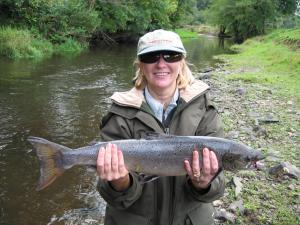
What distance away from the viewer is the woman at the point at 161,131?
3215 mm

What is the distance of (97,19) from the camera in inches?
1549

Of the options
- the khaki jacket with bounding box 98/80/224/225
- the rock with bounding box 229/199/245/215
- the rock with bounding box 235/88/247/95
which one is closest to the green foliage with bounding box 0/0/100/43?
the rock with bounding box 235/88/247/95

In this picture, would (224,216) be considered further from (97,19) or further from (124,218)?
(97,19)

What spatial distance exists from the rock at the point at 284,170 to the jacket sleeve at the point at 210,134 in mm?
4173

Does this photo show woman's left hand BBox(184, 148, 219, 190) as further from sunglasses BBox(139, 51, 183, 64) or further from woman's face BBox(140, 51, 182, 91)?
sunglasses BBox(139, 51, 183, 64)

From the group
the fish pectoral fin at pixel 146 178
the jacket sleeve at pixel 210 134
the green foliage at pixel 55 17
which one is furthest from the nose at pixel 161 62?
the green foliage at pixel 55 17

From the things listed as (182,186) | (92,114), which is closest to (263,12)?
(92,114)

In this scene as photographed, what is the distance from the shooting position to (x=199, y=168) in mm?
3180

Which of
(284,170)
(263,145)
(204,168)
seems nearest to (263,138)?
(263,145)

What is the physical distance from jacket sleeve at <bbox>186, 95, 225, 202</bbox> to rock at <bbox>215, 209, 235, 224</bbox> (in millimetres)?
2623

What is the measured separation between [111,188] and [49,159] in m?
0.61

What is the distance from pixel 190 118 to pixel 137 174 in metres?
0.62

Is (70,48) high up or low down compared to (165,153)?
down

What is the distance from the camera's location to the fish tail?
350 centimetres
